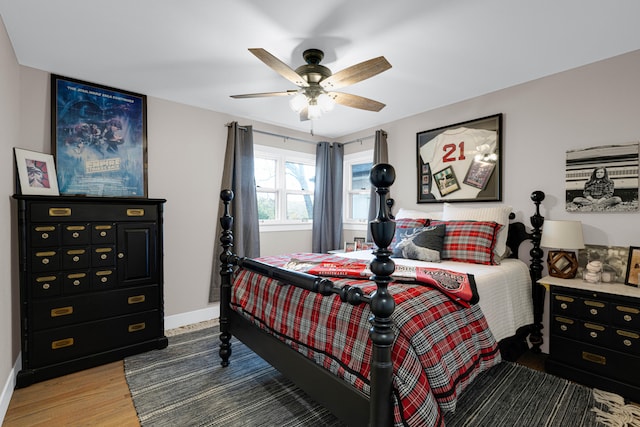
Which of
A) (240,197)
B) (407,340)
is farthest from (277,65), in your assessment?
(240,197)

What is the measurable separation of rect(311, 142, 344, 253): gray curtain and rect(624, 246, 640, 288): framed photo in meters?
3.10

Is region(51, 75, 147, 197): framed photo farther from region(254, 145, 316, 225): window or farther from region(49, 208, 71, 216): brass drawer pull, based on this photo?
region(254, 145, 316, 225): window

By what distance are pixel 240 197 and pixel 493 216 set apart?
2638mm

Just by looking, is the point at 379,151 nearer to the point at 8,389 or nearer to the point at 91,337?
the point at 91,337

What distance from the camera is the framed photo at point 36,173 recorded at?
93.8 inches

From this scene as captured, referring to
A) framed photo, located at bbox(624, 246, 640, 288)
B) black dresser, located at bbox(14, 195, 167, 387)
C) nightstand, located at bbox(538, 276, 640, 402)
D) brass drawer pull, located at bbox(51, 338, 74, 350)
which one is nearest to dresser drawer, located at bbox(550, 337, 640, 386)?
nightstand, located at bbox(538, 276, 640, 402)

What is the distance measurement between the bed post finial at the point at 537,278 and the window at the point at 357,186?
2.12 meters

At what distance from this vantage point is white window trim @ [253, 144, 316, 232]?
13.5 ft

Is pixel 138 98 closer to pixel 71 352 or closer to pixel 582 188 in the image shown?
pixel 71 352

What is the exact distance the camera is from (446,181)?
→ 11.2 ft

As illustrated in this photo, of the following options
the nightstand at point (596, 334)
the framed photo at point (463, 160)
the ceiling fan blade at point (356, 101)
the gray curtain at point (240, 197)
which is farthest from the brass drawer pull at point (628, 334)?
the gray curtain at point (240, 197)

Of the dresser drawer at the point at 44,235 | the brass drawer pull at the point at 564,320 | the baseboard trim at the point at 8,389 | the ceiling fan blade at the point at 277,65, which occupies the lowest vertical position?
the baseboard trim at the point at 8,389

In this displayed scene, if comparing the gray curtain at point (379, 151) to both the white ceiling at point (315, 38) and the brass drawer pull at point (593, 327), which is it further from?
the brass drawer pull at point (593, 327)

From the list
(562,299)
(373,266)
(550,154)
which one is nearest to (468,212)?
(550,154)
